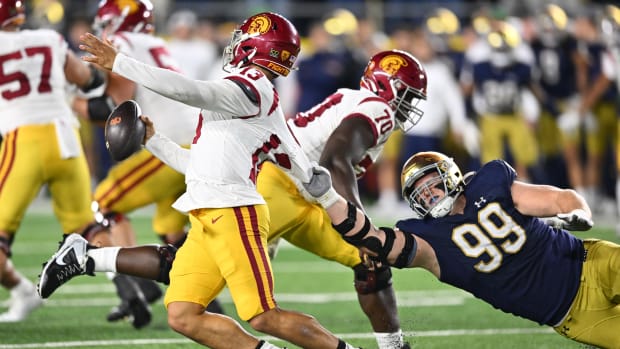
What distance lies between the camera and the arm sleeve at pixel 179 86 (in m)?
4.10

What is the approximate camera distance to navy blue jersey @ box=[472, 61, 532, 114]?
11.6 metres

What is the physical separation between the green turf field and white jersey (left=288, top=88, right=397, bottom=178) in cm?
97

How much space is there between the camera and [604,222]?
36.6 ft

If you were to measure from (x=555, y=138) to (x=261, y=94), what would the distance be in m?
9.07

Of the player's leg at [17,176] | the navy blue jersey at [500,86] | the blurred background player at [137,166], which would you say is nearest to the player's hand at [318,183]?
the blurred background player at [137,166]

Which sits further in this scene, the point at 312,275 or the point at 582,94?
the point at 582,94

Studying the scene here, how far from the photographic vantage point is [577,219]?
4.20m

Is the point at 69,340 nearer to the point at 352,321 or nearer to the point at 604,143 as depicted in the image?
the point at 352,321

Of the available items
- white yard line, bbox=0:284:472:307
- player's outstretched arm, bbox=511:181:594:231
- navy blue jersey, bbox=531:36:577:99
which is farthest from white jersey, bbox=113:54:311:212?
navy blue jersey, bbox=531:36:577:99

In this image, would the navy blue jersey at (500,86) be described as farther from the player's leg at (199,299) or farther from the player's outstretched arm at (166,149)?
the player's leg at (199,299)

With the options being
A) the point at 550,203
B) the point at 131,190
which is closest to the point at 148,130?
the point at 131,190

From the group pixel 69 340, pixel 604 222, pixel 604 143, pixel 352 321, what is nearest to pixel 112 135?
pixel 69 340

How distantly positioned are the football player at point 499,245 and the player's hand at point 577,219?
64 millimetres

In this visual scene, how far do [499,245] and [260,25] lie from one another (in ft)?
4.49
